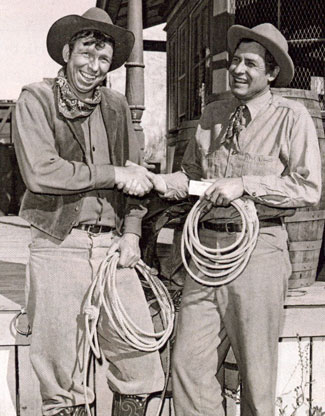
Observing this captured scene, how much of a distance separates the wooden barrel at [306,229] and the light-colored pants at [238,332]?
3.72ft

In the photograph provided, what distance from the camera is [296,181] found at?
2.54 meters

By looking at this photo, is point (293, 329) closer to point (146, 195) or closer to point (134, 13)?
point (146, 195)

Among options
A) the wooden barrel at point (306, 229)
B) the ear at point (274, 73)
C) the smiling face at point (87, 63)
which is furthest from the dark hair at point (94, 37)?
the wooden barrel at point (306, 229)

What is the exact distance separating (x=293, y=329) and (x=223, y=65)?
3.76 meters

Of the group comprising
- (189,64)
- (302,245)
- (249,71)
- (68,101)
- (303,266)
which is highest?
(189,64)

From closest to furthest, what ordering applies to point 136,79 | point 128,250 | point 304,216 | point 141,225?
1. point 128,250
2. point 141,225
3. point 304,216
4. point 136,79

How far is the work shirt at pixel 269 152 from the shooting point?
2.54 meters

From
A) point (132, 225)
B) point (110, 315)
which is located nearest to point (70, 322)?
point (110, 315)

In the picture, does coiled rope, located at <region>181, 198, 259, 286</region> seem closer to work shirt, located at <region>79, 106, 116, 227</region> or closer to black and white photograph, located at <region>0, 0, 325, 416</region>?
black and white photograph, located at <region>0, 0, 325, 416</region>

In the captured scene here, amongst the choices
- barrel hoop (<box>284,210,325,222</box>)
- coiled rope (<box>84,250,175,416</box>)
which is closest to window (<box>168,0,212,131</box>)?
barrel hoop (<box>284,210,325,222</box>)

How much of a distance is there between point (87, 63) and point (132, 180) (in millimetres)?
572

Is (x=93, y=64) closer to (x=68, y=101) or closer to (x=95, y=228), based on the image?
(x=68, y=101)

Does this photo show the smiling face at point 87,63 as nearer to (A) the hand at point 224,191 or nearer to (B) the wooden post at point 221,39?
(A) the hand at point 224,191

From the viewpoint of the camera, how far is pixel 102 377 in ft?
9.83
